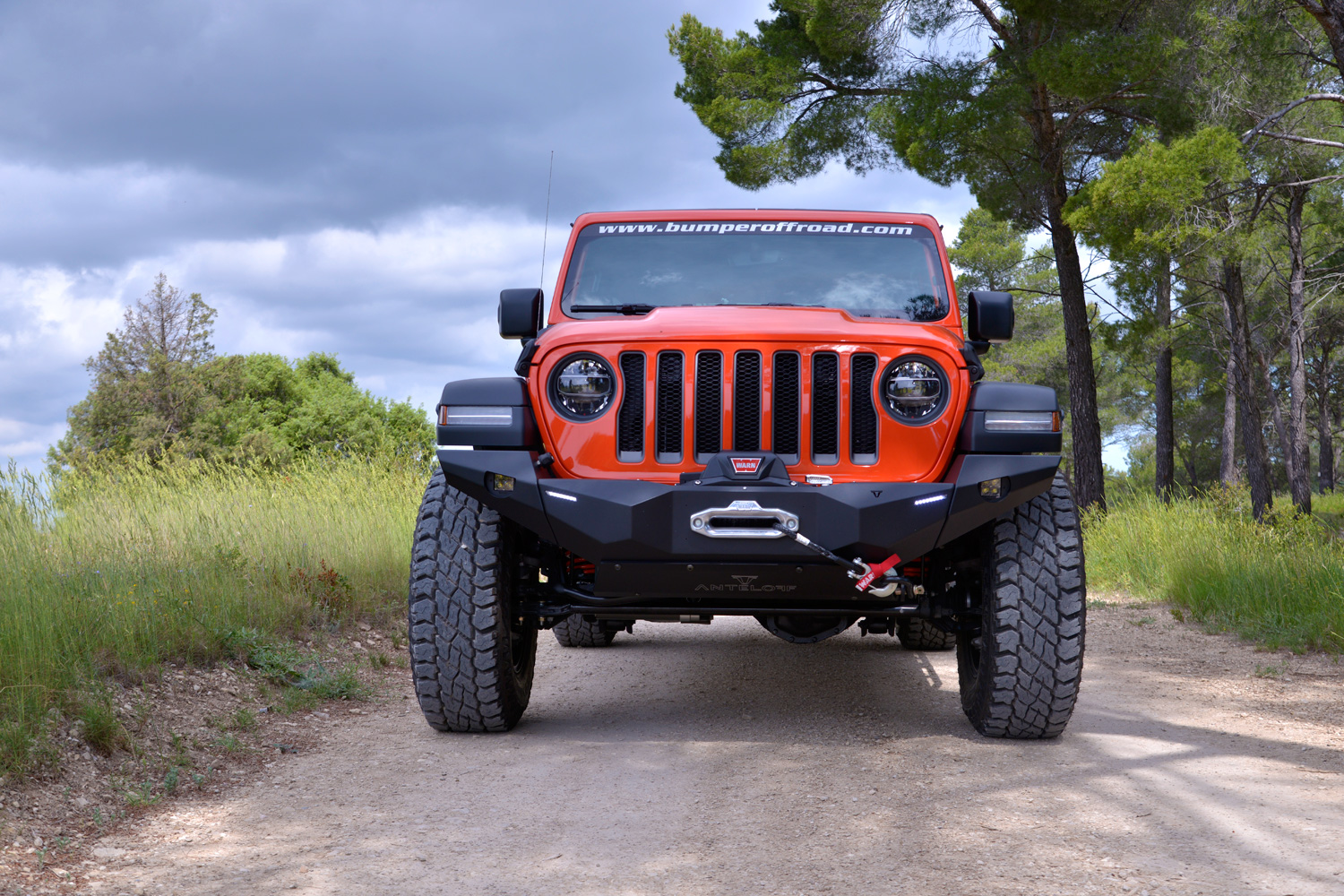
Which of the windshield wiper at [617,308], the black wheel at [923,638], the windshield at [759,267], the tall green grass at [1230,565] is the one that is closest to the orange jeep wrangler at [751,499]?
the windshield wiper at [617,308]

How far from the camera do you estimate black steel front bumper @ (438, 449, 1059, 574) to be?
397cm

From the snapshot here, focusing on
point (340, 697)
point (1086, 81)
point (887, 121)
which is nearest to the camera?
point (340, 697)

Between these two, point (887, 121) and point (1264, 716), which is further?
point (887, 121)

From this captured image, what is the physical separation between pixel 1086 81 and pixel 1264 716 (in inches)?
395

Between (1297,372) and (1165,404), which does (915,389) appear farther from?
(1165,404)

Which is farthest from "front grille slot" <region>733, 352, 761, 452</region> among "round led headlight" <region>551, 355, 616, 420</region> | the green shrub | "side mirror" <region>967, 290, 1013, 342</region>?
the green shrub

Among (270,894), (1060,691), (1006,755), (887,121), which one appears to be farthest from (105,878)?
(887,121)

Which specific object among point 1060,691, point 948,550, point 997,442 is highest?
point 997,442

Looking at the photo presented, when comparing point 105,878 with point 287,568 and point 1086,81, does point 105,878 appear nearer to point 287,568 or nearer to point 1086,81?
point 287,568

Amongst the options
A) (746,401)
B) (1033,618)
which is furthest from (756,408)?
(1033,618)

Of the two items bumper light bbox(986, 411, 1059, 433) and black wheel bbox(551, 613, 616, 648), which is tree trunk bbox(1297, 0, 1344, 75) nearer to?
bumper light bbox(986, 411, 1059, 433)

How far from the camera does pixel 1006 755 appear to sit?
423cm

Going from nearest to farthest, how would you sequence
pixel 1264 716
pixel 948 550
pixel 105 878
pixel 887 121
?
pixel 105 878 → pixel 948 550 → pixel 1264 716 → pixel 887 121

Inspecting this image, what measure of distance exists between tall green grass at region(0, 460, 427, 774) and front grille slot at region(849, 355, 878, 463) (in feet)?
10.5
